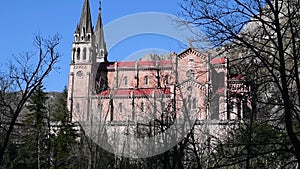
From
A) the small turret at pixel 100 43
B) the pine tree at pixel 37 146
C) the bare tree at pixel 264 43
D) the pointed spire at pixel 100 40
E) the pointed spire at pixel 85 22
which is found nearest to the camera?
the bare tree at pixel 264 43

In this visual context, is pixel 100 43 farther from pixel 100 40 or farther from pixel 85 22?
pixel 85 22

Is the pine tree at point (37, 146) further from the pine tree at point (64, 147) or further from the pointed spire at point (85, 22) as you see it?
the pointed spire at point (85, 22)

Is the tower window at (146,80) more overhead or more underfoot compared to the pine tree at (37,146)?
more overhead

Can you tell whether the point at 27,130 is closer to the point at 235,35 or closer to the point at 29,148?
the point at 29,148

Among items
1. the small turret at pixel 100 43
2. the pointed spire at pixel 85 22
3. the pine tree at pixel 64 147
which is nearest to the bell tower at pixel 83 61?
the pointed spire at pixel 85 22

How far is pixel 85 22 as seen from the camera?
70.1 m

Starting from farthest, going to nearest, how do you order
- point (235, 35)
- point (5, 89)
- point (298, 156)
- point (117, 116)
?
point (117, 116) → point (5, 89) → point (235, 35) → point (298, 156)

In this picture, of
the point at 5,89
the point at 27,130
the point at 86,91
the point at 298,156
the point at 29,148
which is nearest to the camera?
the point at 298,156

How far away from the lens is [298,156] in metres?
7.73

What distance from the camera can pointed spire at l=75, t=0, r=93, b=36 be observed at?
228 ft

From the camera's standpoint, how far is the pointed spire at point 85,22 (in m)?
69.6

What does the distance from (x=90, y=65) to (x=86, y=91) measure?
4515 millimetres

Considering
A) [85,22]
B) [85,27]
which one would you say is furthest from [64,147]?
[85,22]

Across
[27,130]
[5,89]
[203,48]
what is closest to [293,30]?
[203,48]
